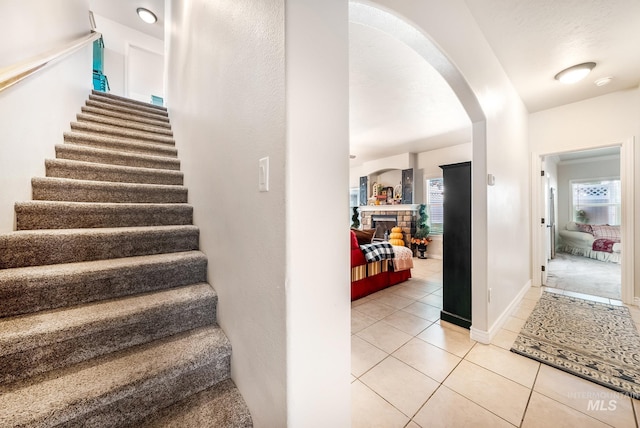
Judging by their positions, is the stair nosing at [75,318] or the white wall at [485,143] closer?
the stair nosing at [75,318]

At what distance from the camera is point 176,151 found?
253 cm

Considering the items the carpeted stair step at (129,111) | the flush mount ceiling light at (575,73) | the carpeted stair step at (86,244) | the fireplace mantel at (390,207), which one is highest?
the flush mount ceiling light at (575,73)

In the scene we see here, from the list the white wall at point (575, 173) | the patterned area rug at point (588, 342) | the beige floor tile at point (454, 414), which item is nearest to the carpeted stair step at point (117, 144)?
the beige floor tile at point (454, 414)

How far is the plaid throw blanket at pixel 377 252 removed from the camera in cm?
322

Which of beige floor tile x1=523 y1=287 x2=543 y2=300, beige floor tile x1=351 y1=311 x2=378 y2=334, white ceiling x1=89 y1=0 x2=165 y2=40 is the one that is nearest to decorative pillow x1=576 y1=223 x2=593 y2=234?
beige floor tile x1=523 y1=287 x2=543 y2=300

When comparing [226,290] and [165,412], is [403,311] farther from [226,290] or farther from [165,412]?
[165,412]

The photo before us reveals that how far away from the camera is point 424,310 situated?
2.78 m

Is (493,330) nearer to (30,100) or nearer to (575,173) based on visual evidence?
(30,100)

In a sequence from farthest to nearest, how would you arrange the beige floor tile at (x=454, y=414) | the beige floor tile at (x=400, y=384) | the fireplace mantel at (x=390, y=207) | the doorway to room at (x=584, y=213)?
the fireplace mantel at (x=390, y=207) → the doorway to room at (x=584, y=213) → the beige floor tile at (x=400, y=384) → the beige floor tile at (x=454, y=414)

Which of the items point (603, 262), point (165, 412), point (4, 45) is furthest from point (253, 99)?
point (603, 262)

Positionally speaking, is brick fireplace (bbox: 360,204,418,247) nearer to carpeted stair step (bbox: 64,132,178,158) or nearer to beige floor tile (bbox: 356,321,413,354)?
beige floor tile (bbox: 356,321,413,354)

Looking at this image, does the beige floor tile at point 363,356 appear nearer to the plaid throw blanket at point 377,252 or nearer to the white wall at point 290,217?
the white wall at point 290,217

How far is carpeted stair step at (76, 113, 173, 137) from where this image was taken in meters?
2.45

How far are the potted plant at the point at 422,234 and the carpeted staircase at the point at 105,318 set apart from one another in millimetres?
5356
